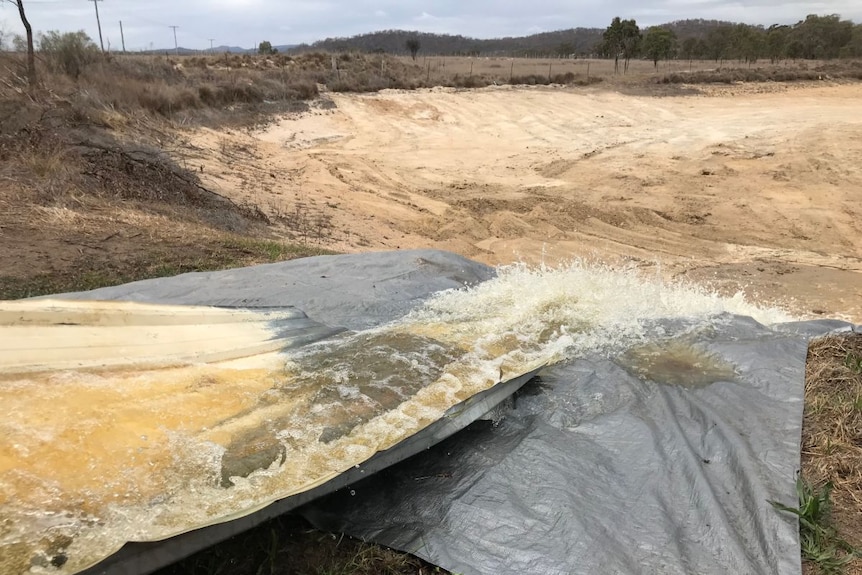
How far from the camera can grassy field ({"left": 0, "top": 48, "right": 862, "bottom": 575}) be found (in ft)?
6.44

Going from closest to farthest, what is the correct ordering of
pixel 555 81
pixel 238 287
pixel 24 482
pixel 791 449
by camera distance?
pixel 24 482
pixel 791 449
pixel 238 287
pixel 555 81

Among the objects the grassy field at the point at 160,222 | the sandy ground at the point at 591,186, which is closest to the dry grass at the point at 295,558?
the grassy field at the point at 160,222

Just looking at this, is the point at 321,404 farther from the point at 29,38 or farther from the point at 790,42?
the point at 790,42

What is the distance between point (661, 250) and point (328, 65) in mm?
19413

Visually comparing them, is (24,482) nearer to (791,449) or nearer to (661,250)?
(791,449)

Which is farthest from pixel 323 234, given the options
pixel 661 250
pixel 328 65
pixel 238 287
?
pixel 328 65

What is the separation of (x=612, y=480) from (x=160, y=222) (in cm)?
541

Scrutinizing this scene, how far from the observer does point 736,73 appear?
23578 millimetres

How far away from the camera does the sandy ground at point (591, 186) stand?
723cm

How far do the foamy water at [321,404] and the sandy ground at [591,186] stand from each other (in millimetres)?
3098

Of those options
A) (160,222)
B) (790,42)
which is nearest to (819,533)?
(160,222)

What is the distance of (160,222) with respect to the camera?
6035 mm

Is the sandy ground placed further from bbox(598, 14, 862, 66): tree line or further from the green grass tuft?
bbox(598, 14, 862, 66): tree line

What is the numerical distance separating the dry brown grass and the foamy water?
0.65 metres
